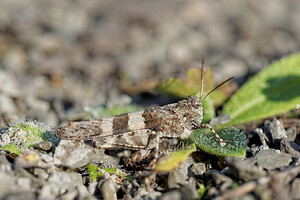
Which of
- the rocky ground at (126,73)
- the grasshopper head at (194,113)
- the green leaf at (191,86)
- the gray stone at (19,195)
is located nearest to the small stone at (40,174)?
the rocky ground at (126,73)

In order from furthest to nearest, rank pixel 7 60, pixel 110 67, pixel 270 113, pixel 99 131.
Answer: pixel 110 67 < pixel 7 60 < pixel 270 113 < pixel 99 131

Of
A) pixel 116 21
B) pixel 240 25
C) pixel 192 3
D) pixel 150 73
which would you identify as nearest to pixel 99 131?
pixel 150 73

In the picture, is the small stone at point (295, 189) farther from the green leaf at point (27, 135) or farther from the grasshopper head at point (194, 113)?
the green leaf at point (27, 135)

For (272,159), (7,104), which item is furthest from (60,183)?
(7,104)

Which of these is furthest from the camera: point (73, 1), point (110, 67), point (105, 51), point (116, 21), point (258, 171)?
point (73, 1)

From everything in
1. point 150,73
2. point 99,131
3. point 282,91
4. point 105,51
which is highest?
point 105,51

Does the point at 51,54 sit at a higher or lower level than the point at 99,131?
higher

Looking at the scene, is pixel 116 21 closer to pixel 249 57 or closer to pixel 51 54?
→ pixel 51 54

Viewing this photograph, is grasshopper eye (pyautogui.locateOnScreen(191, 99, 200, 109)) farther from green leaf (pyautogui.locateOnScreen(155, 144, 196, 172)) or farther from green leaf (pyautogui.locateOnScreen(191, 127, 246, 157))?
green leaf (pyautogui.locateOnScreen(155, 144, 196, 172))

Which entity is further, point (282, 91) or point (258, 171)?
point (282, 91)
